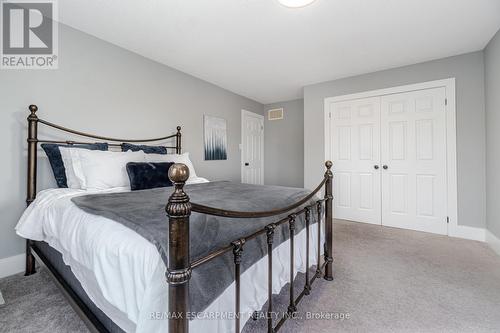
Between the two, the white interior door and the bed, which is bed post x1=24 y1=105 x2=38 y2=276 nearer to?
the bed

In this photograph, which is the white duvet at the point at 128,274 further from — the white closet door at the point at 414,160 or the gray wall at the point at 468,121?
the gray wall at the point at 468,121

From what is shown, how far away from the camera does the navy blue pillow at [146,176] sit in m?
2.01

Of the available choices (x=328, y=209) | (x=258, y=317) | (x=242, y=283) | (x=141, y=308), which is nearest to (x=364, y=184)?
(x=328, y=209)

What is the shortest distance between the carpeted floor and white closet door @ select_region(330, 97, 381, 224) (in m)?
1.16

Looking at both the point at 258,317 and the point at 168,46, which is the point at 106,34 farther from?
the point at 258,317

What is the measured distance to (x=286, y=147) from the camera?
5137 millimetres

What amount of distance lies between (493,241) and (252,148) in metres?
3.92

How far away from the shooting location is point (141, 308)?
0.74 meters

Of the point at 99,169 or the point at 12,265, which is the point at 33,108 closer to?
the point at 99,169

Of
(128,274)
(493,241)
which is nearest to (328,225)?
(128,274)

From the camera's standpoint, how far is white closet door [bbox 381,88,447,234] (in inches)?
120

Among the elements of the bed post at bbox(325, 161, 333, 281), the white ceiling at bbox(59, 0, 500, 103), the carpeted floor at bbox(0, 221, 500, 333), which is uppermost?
the white ceiling at bbox(59, 0, 500, 103)

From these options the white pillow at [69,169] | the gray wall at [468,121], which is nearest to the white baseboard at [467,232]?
the gray wall at [468,121]

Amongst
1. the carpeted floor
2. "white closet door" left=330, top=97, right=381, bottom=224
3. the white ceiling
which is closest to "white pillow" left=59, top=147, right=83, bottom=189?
the carpeted floor
